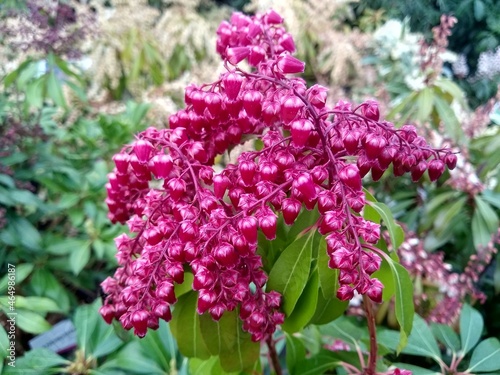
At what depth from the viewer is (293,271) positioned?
52 cm

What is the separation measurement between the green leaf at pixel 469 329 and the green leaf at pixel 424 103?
601 mm

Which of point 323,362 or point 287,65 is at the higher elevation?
point 287,65

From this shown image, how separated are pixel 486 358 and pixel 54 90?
4.73 feet

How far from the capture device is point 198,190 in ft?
1.58

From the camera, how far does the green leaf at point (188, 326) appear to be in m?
0.60

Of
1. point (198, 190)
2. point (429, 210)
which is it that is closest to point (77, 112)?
point (429, 210)

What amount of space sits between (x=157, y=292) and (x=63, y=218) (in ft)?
4.37

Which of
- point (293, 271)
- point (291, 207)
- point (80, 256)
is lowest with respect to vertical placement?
point (80, 256)

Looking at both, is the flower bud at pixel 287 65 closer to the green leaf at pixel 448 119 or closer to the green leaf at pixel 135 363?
the green leaf at pixel 135 363

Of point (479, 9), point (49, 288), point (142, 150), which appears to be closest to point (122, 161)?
point (142, 150)

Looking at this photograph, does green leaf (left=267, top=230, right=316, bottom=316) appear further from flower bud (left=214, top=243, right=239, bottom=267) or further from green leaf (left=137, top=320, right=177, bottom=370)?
green leaf (left=137, top=320, right=177, bottom=370)

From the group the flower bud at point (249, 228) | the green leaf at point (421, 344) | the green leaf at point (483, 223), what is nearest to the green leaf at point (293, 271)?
the flower bud at point (249, 228)

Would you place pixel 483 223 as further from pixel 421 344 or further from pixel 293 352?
pixel 293 352

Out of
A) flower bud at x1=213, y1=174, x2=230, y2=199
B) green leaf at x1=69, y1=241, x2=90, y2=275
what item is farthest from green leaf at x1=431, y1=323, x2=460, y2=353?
green leaf at x1=69, y1=241, x2=90, y2=275
